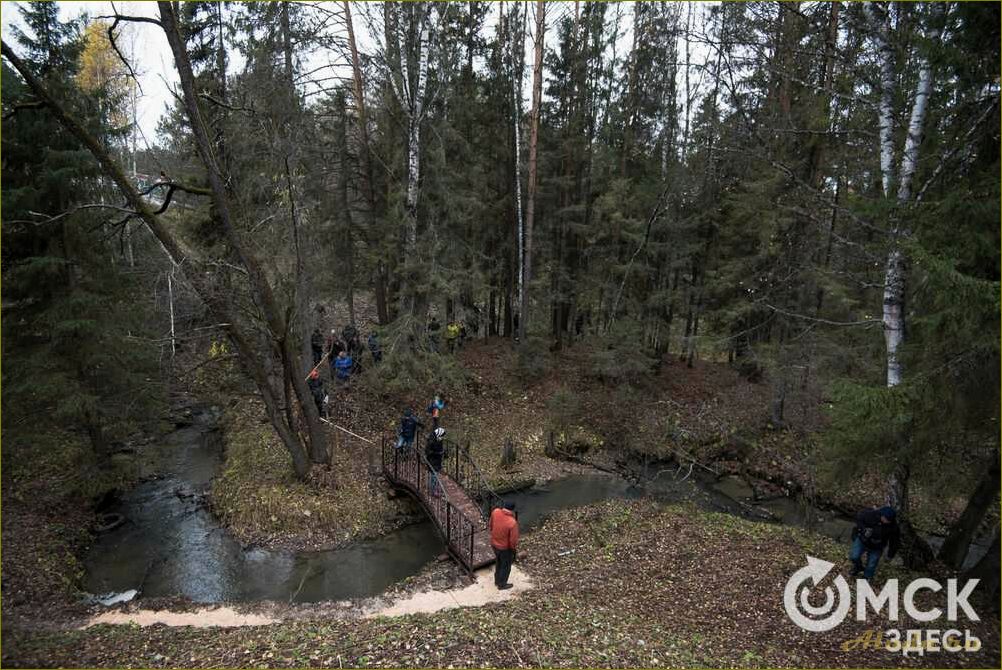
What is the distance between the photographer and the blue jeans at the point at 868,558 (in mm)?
7516

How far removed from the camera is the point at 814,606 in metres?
7.10

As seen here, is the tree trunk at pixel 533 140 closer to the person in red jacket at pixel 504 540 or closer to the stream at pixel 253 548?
the stream at pixel 253 548

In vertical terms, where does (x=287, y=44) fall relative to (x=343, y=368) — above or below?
above

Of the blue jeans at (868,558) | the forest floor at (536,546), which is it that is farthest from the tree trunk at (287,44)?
the blue jeans at (868,558)

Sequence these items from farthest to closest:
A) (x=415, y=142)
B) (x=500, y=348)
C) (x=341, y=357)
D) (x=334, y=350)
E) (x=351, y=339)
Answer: (x=500, y=348), (x=351, y=339), (x=334, y=350), (x=341, y=357), (x=415, y=142)

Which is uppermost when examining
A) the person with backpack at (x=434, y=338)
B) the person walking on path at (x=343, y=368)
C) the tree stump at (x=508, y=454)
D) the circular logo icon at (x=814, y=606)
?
the person with backpack at (x=434, y=338)

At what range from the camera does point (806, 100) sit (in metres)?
13.4

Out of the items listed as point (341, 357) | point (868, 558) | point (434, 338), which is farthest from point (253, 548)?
point (868, 558)

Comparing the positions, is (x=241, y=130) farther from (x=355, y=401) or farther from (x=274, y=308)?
(x=355, y=401)

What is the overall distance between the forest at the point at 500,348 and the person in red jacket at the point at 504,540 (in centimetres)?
28

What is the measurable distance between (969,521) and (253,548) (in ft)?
42.6

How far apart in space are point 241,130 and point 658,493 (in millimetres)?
14427

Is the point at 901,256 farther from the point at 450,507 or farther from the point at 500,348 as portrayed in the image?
the point at 500,348

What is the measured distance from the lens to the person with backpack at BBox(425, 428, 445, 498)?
1134 cm
